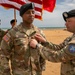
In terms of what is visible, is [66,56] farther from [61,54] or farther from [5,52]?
[5,52]

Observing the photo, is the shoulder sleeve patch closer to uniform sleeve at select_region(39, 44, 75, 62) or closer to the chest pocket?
uniform sleeve at select_region(39, 44, 75, 62)

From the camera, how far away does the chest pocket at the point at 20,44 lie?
447 cm

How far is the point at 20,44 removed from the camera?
4.47 meters

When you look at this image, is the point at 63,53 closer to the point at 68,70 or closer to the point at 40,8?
the point at 68,70

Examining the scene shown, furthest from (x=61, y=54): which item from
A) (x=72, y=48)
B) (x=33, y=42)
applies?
(x=33, y=42)

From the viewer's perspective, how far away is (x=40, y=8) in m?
6.38

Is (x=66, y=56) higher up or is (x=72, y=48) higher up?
(x=72, y=48)

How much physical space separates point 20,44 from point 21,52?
0.46 feet

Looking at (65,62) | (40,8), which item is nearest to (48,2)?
(40,8)

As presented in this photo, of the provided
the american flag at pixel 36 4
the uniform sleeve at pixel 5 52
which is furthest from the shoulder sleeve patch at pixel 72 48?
the american flag at pixel 36 4

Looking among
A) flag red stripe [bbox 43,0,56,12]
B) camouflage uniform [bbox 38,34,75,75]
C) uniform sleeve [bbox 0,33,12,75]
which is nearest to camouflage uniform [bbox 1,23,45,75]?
uniform sleeve [bbox 0,33,12,75]

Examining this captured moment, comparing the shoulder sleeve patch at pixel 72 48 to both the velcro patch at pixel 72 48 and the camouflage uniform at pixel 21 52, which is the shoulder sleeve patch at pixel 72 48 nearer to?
the velcro patch at pixel 72 48

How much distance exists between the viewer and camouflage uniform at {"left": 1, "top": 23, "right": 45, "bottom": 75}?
176 inches

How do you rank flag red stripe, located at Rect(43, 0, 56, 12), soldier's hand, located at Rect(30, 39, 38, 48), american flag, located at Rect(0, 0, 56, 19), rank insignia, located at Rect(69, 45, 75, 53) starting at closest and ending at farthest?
rank insignia, located at Rect(69, 45, 75, 53) → soldier's hand, located at Rect(30, 39, 38, 48) → american flag, located at Rect(0, 0, 56, 19) → flag red stripe, located at Rect(43, 0, 56, 12)
